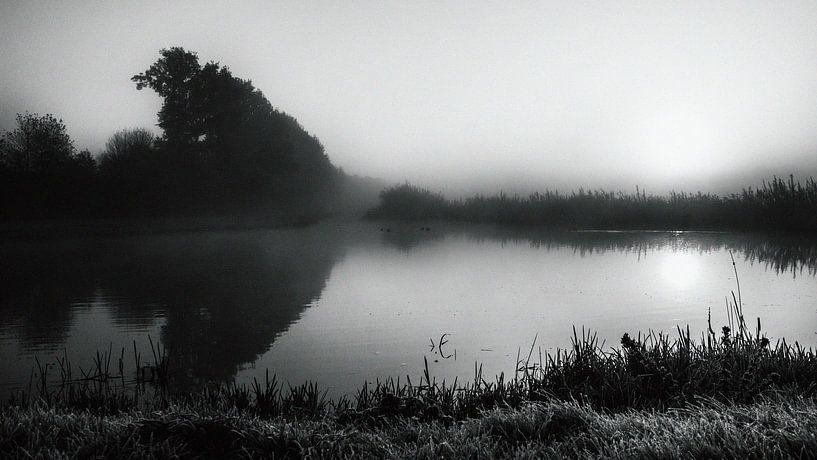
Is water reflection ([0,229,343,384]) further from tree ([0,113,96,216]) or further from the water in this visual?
tree ([0,113,96,216])

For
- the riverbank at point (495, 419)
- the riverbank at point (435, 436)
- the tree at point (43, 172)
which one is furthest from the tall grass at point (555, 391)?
the tree at point (43, 172)

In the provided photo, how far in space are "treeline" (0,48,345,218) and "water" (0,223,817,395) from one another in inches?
817

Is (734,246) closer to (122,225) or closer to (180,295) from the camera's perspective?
(180,295)

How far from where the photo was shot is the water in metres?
6.75

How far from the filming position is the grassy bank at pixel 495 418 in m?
Answer: 3.44

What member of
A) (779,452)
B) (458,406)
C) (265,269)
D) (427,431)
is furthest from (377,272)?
(779,452)

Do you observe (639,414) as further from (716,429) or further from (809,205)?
(809,205)

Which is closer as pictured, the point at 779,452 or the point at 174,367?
the point at 779,452

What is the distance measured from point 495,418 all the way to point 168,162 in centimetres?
4027

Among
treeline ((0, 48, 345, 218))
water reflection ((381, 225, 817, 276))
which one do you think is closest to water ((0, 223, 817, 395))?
water reflection ((381, 225, 817, 276))

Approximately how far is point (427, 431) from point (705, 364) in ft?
10.4

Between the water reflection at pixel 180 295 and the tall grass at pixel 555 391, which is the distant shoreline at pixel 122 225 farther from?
the tall grass at pixel 555 391

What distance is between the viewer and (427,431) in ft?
12.4

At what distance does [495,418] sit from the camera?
4016mm
